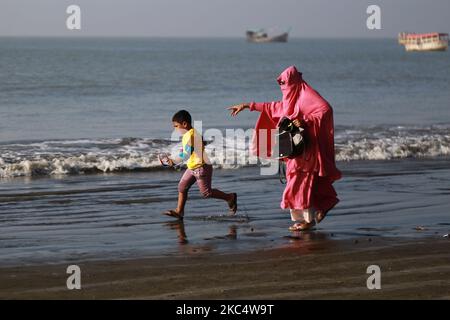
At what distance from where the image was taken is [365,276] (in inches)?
290

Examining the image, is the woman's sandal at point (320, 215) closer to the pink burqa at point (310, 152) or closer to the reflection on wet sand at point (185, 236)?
the pink burqa at point (310, 152)

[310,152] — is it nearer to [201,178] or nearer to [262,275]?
[201,178]

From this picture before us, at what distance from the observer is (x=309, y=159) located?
9.38 meters

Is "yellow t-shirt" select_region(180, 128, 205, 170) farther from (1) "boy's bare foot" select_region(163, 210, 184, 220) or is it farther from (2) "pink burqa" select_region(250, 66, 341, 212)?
(2) "pink burqa" select_region(250, 66, 341, 212)

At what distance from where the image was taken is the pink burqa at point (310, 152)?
934 cm

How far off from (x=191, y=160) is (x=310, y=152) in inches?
54.2

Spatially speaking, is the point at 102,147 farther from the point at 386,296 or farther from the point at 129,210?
the point at 386,296

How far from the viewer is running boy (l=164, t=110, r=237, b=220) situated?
9.91 meters

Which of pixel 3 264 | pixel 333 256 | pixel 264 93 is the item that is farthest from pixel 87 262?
pixel 264 93

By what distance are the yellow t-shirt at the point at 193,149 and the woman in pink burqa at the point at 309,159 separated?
561mm

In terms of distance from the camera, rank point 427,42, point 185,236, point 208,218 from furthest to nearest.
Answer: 1. point 427,42
2. point 208,218
3. point 185,236

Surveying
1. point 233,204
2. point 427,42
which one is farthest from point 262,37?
point 233,204

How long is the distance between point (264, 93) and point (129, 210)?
26691 mm
